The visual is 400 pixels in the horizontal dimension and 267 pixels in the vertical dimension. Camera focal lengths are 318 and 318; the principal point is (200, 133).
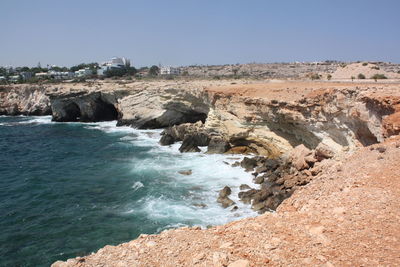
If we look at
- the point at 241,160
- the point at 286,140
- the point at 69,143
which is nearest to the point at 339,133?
the point at 286,140

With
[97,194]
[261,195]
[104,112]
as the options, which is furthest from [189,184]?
[104,112]

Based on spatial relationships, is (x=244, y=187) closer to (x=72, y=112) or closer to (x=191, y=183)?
(x=191, y=183)

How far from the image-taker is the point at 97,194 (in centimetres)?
1917

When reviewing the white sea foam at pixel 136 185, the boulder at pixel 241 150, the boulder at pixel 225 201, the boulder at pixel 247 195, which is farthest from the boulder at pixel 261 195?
the boulder at pixel 241 150

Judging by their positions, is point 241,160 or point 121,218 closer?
point 121,218

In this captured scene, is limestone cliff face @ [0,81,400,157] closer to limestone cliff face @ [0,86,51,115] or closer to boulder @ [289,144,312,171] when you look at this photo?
boulder @ [289,144,312,171]

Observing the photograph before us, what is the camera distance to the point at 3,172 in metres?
24.6

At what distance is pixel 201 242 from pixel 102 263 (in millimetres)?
2110

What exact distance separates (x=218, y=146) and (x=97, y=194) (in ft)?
38.7

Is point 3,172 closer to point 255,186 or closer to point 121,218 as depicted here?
point 121,218

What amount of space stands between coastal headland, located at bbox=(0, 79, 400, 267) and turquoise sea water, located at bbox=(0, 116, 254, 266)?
2094 millimetres

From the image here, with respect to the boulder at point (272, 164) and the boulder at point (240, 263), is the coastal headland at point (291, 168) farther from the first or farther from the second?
the boulder at point (272, 164)

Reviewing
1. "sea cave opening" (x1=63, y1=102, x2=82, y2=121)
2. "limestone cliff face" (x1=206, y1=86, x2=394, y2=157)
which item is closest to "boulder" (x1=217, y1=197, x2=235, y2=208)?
"limestone cliff face" (x1=206, y1=86, x2=394, y2=157)

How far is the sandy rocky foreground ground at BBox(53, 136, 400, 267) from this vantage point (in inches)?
239
